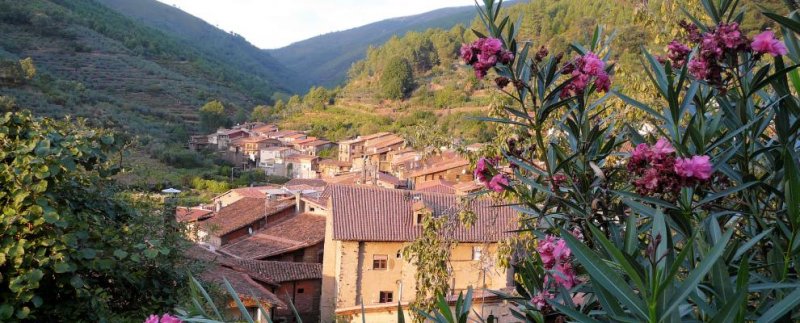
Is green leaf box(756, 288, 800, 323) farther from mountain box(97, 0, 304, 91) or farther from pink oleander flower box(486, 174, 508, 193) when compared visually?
mountain box(97, 0, 304, 91)

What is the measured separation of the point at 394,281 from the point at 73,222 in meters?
13.1

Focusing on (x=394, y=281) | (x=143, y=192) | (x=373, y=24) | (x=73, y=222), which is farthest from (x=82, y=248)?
(x=373, y=24)

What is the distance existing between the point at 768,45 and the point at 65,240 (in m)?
3.29

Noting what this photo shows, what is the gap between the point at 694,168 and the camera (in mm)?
1191

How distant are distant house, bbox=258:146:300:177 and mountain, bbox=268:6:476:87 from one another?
72.5m

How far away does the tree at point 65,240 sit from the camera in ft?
10.6

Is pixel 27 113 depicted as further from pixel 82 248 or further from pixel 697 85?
pixel 697 85

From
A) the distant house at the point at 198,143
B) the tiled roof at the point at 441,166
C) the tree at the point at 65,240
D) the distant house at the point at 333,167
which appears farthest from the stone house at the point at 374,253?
the distant house at the point at 198,143

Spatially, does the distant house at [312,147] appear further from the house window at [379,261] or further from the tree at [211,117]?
the house window at [379,261]

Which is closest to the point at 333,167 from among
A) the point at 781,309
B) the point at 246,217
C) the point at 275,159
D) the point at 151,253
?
the point at 275,159

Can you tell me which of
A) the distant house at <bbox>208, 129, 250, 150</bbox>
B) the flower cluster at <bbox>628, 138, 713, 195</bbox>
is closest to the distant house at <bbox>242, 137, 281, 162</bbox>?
the distant house at <bbox>208, 129, 250, 150</bbox>

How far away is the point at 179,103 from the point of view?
50.6 meters

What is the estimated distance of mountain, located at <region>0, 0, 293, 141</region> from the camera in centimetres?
3197

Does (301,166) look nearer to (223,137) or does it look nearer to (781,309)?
(223,137)
